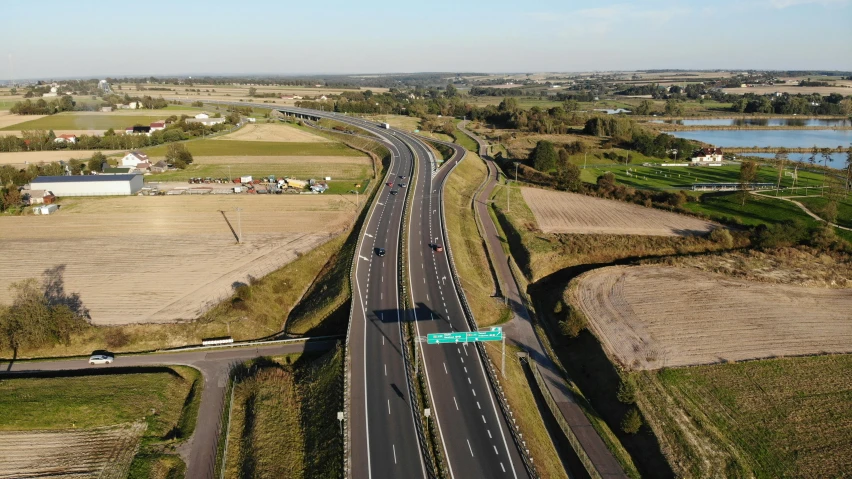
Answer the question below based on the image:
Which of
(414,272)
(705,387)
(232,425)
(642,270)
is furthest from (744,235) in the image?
(232,425)

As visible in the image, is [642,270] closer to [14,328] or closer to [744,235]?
[744,235]

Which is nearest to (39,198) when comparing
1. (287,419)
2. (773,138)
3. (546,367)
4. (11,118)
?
(287,419)

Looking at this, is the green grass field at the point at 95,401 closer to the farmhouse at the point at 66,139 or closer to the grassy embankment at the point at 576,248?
the grassy embankment at the point at 576,248

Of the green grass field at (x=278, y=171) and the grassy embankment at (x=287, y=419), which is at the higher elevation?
the green grass field at (x=278, y=171)

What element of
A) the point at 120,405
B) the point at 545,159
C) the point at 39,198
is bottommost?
the point at 120,405

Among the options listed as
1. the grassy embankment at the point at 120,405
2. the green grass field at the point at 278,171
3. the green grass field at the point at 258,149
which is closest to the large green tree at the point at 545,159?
the green grass field at the point at 278,171

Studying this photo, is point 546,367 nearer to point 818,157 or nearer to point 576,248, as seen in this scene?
point 576,248
